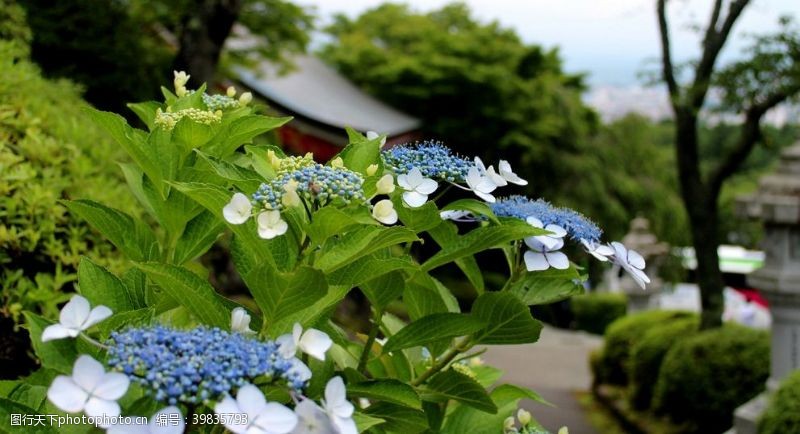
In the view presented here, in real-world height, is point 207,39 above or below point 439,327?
below

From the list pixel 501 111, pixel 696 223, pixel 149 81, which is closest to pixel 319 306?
pixel 149 81

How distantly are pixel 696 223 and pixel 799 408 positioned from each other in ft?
8.94

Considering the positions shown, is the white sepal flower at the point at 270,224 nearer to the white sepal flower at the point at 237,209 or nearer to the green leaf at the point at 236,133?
the white sepal flower at the point at 237,209

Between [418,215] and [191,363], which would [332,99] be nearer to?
[418,215]

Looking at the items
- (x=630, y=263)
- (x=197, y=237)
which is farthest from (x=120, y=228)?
(x=630, y=263)

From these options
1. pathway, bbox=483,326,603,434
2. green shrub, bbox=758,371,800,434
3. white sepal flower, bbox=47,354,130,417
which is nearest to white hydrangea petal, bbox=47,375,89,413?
white sepal flower, bbox=47,354,130,417

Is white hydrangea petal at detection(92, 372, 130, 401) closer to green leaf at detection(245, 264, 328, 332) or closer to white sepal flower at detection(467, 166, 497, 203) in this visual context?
green leaf at detection(245, 264, 328, 332)

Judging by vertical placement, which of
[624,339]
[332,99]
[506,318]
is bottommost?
[332,99]

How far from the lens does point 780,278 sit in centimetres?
538

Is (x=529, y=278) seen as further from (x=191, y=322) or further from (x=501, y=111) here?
(x=501, y=111)

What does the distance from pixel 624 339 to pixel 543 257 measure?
283 inches

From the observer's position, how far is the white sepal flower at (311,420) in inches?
29.4

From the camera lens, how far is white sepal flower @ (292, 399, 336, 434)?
747 mm

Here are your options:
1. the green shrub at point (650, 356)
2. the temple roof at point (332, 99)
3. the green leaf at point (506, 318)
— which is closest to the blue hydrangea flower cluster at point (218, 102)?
the green leaf at point (506, 318)
